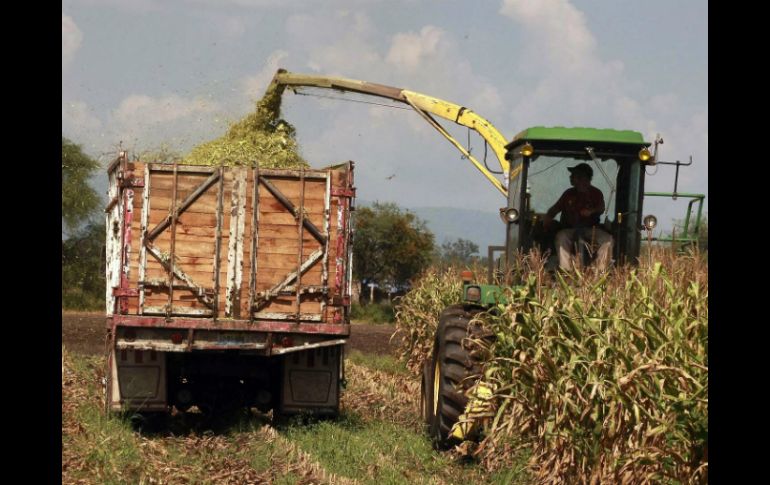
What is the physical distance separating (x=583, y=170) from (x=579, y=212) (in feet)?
1.37

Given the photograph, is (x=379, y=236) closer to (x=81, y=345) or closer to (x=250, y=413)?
(x=81, y=345)

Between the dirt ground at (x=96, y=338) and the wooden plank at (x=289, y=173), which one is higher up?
the wooden plank at (x=289, y=173)

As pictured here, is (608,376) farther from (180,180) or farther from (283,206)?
(180,180)

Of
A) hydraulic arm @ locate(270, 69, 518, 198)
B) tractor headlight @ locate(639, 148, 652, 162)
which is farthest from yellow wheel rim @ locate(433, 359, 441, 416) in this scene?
hydraulic arm @ locate(270, 69, 518, 198)

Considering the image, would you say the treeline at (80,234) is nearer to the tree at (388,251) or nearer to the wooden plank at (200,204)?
the tree at (388,251)

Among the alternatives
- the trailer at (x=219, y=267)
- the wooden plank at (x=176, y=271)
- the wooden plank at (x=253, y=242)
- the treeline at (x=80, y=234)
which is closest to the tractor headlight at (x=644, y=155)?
the trailer at (x=219, y=267)

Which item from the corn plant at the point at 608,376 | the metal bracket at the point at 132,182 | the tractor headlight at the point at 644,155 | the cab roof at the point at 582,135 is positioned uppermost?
the cab roof at the point at 582,135

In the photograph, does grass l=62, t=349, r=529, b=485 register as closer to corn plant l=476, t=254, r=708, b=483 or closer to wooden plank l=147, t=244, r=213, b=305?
corn plant l=476, t=254, r=708, b=483

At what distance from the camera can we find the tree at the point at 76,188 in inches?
1877

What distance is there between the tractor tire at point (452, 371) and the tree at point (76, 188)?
38086mm

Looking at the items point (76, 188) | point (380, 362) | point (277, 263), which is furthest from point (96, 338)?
point (76, 188)
